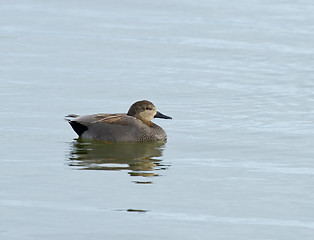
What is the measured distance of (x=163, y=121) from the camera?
620 inches

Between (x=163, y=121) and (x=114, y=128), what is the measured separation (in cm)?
187

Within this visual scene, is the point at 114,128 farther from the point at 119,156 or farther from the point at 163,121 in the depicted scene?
the point at 163,121

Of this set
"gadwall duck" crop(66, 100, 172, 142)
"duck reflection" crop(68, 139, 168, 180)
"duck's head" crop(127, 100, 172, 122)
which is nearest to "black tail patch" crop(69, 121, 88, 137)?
"gadwall duck" crop(66, 100, 172, 142)

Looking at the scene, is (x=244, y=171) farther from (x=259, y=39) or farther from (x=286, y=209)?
(x=259, y=39)

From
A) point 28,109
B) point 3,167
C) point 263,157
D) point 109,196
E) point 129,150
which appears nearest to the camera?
point 109,196

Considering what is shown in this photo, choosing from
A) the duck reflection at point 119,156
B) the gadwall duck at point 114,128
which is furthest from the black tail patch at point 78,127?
the duck reflection at point 119,156

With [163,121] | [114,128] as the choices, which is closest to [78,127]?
[114,128]

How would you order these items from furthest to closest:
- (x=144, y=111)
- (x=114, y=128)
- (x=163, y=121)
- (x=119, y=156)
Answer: (x=163, y=121)
(x=144, y=111)
(x=114, y=128)
(x=119, y=156)

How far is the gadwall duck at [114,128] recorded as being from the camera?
14047 mm

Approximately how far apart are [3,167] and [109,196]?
206cm

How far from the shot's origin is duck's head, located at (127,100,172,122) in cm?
1456

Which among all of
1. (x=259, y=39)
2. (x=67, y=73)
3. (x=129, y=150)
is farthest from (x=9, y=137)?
(x=259, y=39)

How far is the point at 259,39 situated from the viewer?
2270 centimetres

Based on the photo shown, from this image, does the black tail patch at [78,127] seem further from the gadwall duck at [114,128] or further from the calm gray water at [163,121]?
the calm gray water at [163,121]
